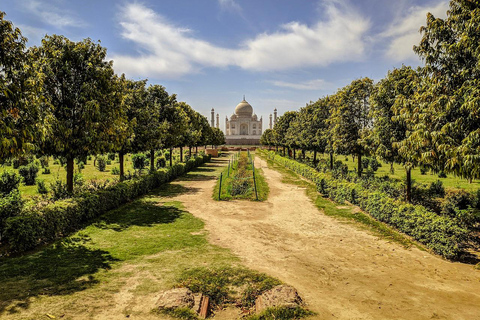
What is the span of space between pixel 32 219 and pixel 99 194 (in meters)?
3.51

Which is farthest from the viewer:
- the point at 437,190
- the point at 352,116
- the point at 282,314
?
the point at 352,116

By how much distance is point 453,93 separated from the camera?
713 centimetres

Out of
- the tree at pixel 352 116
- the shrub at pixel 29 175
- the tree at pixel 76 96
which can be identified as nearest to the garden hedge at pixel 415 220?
the tree at pixel 352 116

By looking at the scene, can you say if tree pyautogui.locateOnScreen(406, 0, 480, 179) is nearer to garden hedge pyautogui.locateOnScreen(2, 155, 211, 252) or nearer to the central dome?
garden hedge pyautogui.locateOnScreen(2, 155, 211, 252)

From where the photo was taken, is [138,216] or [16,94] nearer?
[16,94]

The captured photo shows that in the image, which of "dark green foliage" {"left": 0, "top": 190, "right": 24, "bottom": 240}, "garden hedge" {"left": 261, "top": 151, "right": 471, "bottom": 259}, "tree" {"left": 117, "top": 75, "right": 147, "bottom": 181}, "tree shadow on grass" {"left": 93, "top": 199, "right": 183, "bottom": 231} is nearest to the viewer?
"garden hedge" {"left": 261, "top": 151, "right": 471, "bottom": 259}

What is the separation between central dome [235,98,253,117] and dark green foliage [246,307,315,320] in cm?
10534

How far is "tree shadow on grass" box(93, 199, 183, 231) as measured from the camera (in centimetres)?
984

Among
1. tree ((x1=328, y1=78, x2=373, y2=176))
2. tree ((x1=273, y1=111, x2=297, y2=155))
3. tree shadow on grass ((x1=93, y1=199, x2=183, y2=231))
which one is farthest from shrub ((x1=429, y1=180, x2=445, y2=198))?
tree ((x1=273, y1=111, x2=297, y2=155))

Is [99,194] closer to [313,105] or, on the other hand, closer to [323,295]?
[323,295]

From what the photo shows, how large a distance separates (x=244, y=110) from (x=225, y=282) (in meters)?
105

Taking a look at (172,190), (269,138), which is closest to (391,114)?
(172,190)

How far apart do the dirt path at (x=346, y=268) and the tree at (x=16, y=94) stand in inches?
214

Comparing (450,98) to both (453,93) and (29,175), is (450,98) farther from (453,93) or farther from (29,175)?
(29,175)
